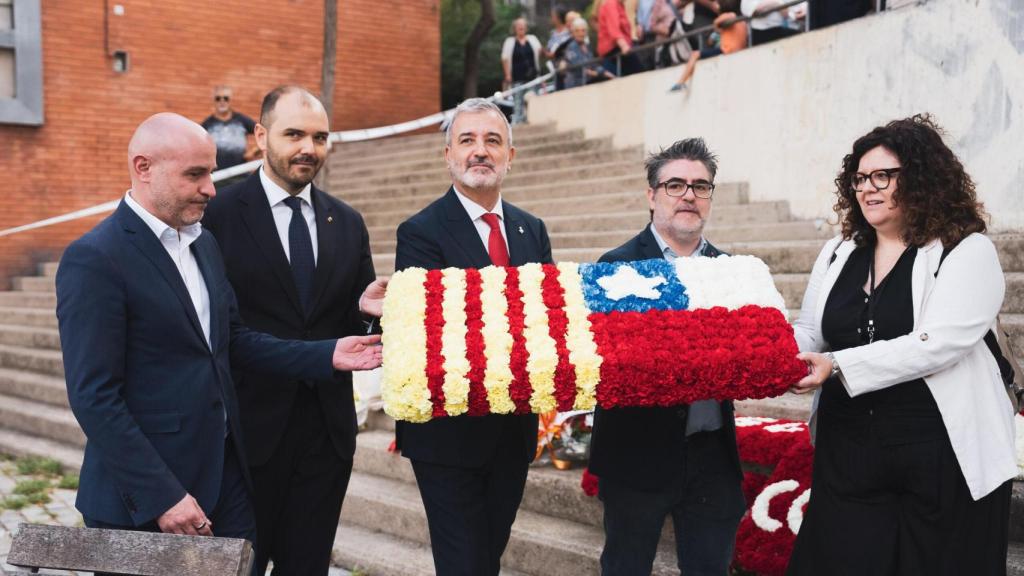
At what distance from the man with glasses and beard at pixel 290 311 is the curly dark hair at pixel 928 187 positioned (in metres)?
1.84

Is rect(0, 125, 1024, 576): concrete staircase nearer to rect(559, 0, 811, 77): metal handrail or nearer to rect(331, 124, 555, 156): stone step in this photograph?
rect(331, 124, 555, 156): stone step

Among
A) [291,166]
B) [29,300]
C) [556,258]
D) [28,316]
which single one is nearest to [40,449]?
[28,316]

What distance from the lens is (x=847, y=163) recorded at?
326cm

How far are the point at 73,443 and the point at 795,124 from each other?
7.00 meters

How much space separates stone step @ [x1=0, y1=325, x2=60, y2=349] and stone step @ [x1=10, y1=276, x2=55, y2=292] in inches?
34.2

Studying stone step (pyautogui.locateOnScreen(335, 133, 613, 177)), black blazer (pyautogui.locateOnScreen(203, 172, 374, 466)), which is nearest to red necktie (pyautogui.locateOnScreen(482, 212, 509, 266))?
black blazer (pyautogui.locateOnScreen(203, 172, 374, 466))

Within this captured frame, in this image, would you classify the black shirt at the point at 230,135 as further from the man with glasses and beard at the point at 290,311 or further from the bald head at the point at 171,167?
the bald head at the point at 171,167

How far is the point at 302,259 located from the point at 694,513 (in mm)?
1736

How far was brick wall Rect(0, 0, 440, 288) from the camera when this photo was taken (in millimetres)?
11711

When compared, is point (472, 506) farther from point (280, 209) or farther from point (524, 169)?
point (524, 169)

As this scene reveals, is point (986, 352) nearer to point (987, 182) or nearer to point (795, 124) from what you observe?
point (987, 182)

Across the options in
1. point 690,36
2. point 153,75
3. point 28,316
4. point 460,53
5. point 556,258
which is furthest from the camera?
point 460,53

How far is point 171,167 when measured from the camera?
272 centimetres

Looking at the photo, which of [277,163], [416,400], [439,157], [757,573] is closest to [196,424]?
[416,400]
